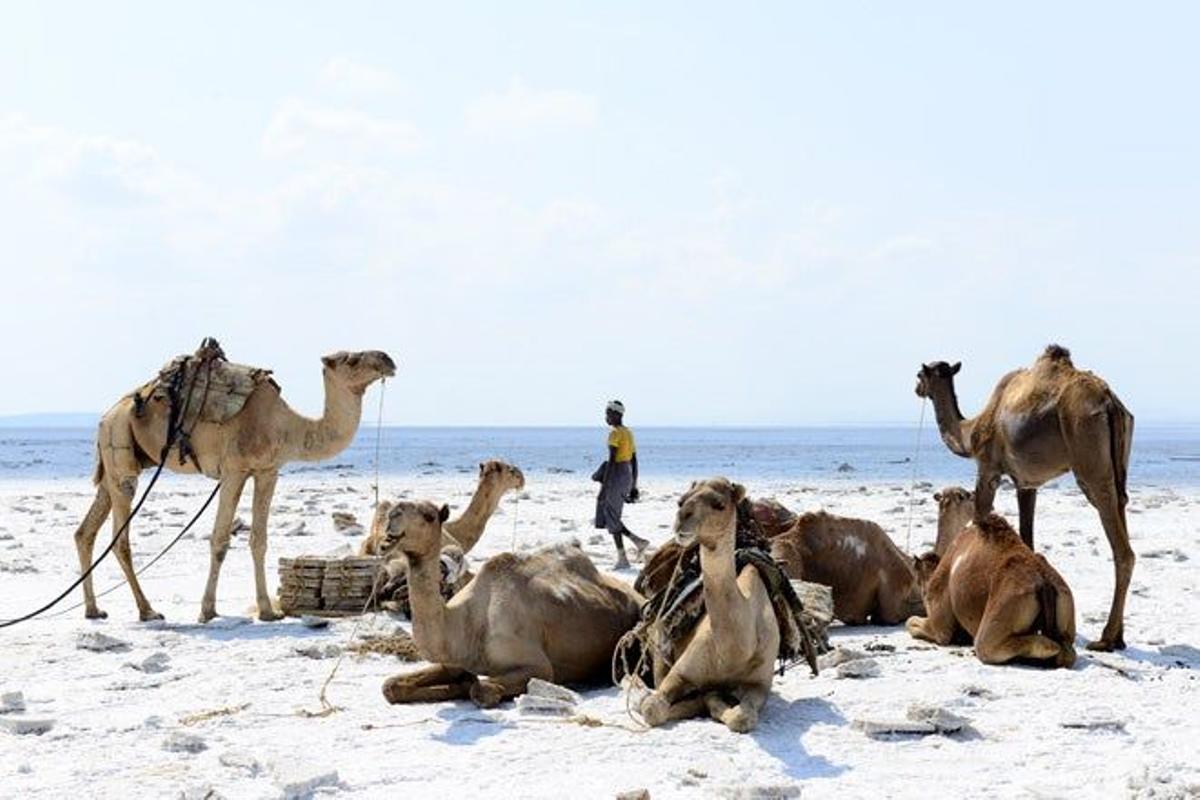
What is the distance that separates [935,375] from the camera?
40.8 feet

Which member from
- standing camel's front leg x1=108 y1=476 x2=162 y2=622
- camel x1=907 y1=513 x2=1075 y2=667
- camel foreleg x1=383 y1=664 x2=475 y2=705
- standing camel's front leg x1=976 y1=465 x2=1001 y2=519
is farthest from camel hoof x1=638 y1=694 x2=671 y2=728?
standing camel's front leg x1=108 y1=476 x2=162 y2=622

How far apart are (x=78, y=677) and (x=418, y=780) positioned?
367cm

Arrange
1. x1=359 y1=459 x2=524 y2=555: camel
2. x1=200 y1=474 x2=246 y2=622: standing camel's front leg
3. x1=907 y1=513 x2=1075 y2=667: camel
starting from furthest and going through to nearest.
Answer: x1=359 y1=459 x2=524 y2=555: camel < x1=200 y1=474 x2=246 y2=622: standing camel's front leg < x1=907 y1=513 x2=1075 y2=667: camel

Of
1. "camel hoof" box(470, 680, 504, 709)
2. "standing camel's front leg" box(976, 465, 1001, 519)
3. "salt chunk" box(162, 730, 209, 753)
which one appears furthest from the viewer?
"standing camel's front leg" box(976, 465, 1001, 519)

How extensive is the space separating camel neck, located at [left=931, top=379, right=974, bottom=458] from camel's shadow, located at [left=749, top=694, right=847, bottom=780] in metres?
4.48

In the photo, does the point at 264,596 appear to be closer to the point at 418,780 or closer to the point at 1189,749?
the point at 418,780

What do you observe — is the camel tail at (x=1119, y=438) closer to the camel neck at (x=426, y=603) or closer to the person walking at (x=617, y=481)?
the camel neck at (x=426, y=603)

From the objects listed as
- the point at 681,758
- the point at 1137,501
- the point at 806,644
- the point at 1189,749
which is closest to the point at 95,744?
the point at 681,758

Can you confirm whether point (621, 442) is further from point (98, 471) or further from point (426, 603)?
point (426, 603)

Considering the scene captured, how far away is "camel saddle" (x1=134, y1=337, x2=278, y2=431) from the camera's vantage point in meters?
12.2

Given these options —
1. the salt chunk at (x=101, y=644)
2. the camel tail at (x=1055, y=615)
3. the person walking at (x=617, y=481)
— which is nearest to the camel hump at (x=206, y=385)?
the salt chunk at (x=101, y=644)

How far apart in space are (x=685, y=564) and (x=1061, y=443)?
11.7 feet

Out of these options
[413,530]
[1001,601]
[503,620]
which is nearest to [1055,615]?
[1001,601]

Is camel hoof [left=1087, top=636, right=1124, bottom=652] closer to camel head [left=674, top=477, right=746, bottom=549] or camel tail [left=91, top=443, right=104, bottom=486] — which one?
camel head [left=674, top=477, right=746, bottom=549]
